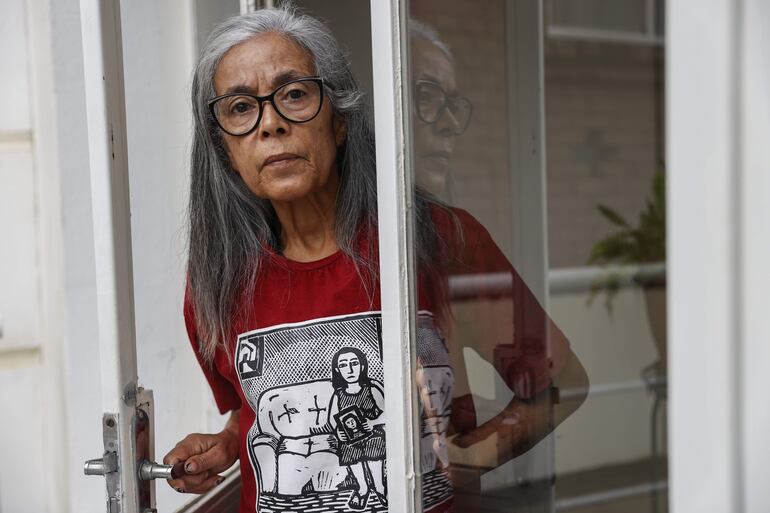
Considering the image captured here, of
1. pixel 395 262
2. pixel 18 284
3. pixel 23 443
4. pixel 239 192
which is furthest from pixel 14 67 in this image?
pixel 395 262

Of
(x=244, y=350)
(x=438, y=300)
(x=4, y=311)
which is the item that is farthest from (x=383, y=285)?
(x=4, y=311)

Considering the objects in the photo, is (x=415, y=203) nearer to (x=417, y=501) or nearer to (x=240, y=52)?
(x=417, y=501)

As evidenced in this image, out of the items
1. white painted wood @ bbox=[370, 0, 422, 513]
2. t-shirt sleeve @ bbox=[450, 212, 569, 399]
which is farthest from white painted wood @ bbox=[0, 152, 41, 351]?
t-shirt sleeve @ bbox=[450, 212, 569, 399]

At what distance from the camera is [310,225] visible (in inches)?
60.9

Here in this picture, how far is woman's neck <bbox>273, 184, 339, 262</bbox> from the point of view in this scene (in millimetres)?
1527

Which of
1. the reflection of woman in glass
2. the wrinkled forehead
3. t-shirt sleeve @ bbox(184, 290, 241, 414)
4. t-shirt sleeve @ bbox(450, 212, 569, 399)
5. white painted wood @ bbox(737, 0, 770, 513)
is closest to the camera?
white painted wood @ bbox(737, 0, 770, 513)

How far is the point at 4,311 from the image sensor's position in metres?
2.84

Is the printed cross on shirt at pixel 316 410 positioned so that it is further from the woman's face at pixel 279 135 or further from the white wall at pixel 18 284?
the white wall at pixel 18 284

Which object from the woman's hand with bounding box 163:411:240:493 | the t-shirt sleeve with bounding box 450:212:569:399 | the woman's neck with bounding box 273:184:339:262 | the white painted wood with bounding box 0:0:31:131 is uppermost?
the white painted wood with bounding box 0:0:31:131

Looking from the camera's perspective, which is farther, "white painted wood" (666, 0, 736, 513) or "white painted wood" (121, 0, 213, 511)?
"white painted wood" (121, 0, 213, 511)

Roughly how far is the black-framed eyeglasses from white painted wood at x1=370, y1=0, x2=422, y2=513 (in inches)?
13.1

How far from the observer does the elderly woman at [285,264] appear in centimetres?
141

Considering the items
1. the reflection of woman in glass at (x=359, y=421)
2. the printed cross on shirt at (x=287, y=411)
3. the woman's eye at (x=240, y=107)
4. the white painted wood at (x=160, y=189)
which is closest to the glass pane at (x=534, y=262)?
the reflection of woman in glass at (x=359, y=421)

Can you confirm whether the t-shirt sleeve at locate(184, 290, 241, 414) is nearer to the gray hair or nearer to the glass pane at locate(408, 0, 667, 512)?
the gray hair
